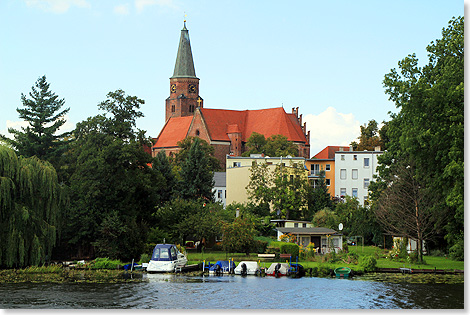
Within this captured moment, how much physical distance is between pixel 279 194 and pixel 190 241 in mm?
18775

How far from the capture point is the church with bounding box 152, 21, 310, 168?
131 meters

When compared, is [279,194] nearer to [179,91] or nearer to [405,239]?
[405,239]

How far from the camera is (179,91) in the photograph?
147 metres

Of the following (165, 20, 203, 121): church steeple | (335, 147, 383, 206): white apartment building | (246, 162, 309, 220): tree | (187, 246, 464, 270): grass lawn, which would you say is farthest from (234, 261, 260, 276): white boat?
(165, 20, 203, 121): church steeple

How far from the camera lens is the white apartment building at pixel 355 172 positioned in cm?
9312

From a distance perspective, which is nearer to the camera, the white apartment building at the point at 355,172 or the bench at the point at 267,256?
the bench at the point at 267,256

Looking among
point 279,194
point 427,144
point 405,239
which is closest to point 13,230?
point 427,144

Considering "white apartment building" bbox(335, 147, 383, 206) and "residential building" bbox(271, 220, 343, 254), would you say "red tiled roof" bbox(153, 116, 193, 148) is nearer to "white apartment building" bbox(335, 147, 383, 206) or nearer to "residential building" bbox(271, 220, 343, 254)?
"white apartment building" bbox(335, 147, 383, 206)

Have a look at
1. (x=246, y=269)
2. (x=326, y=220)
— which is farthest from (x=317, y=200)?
(x=246, y=269)

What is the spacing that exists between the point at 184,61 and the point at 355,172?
59.8m

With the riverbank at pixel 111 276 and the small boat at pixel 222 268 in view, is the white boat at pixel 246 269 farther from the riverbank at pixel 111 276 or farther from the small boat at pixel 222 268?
the riverbank at pixel 111 276

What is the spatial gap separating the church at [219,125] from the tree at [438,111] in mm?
93764

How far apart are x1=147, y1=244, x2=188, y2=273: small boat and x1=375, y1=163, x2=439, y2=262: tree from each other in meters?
15.6

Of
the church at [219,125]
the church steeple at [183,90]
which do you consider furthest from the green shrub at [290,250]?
the church steeple at [183,90]
